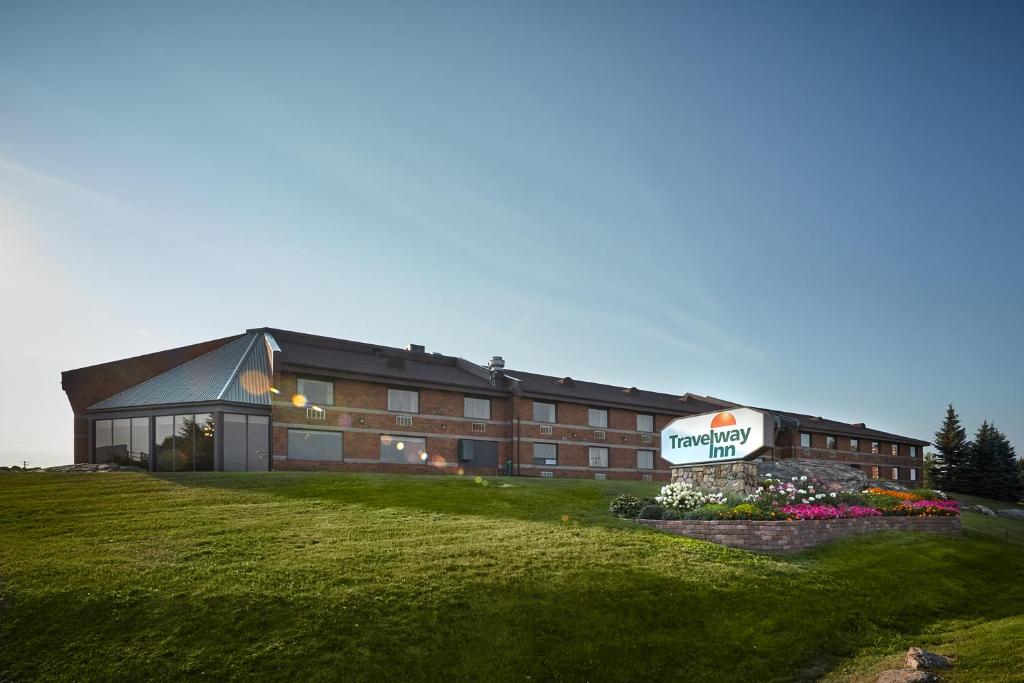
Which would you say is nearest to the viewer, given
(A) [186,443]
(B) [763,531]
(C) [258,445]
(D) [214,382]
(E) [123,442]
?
(B) [763,531]

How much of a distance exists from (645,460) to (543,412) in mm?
9242

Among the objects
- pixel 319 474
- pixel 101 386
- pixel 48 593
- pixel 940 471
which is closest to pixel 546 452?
pixel 319 474

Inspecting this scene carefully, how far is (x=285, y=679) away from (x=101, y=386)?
30.9 m

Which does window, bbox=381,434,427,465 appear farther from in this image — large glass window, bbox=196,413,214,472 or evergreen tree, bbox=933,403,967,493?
evergreen tree, bbox=933,403,967,493

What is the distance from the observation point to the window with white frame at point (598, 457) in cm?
4566

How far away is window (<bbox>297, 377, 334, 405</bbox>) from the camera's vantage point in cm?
3494

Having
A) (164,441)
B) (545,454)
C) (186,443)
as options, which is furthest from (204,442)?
(545,454)

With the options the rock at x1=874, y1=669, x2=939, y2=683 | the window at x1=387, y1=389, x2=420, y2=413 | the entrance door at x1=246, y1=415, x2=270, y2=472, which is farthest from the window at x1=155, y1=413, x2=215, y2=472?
the rock at x1=874, y1=669, x2=939, y2=683

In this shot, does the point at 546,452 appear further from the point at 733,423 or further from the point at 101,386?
the point at 101,386

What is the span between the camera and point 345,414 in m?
36.0

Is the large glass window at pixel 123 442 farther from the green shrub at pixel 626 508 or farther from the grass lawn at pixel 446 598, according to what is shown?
the green shrub at pixel 626 508

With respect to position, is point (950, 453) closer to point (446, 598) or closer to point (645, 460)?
point (645, 460)

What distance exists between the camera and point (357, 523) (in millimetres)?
19141

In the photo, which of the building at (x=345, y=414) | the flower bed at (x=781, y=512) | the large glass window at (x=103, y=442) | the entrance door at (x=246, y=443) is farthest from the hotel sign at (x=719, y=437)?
the large glass window at (x=103, y=442)
